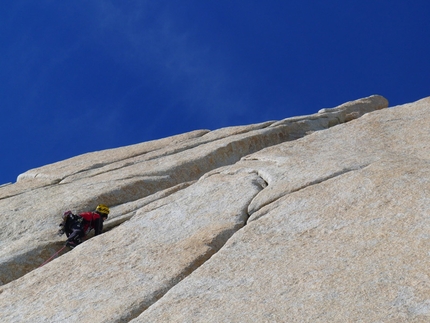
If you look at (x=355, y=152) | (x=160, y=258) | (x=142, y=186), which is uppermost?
(x=142, y=186)

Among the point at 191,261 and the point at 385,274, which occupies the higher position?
the point at 191,261

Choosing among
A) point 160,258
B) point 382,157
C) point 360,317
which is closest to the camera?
point 360,317

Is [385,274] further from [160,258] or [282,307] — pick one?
[160,258]

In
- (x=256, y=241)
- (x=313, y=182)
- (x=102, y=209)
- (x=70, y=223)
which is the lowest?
(x=256, y=241)

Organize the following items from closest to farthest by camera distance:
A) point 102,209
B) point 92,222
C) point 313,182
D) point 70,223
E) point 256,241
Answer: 1. point 256,241
2. point 313,182
3. point 70,223
4. point 92,222
5. point 102,209

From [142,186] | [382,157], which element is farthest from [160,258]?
[142,186]

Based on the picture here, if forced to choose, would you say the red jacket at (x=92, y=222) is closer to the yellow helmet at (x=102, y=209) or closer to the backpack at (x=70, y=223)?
the backpack at (x=70, y=223)

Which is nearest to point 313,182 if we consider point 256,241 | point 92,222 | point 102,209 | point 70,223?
point 256,241

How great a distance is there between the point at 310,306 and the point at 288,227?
366 cm

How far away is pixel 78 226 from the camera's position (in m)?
19.4

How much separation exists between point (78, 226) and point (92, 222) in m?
0.47

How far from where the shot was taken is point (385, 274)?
459 inches

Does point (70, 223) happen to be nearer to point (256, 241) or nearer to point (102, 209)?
point (102, 209)

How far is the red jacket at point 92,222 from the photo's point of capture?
1959cm
